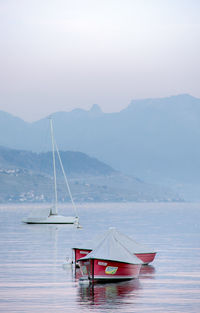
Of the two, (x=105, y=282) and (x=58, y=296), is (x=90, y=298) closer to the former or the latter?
(x=58, y=296)

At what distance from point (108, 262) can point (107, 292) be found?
10.8 ft

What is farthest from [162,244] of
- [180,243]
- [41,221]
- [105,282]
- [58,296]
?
[41,221]

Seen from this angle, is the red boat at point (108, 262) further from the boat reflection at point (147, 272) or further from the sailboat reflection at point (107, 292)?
the boat reflection at point (147, 272)

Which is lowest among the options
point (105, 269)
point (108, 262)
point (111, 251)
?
point (105, 269)

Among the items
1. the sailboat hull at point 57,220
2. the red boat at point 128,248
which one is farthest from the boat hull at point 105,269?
the sailboat hull at point 57,220

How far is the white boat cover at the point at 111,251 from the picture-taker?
39531 millimetres

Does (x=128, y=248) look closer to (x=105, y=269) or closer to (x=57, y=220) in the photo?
(x=105, y=269)

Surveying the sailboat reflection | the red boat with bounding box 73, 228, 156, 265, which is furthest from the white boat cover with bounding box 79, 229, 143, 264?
the sailboat reflection

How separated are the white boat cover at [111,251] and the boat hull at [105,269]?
0.24 metres

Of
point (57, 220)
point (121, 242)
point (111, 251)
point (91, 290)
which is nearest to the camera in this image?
point (91, 290)

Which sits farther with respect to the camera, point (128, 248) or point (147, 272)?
point (147, 272)

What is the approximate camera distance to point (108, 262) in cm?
3956

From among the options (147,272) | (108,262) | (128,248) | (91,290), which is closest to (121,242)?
(108,262)

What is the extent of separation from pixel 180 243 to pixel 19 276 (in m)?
37.3
